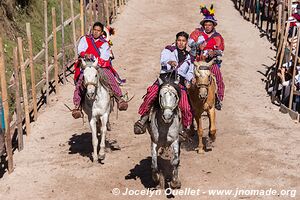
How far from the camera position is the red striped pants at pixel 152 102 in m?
8.80

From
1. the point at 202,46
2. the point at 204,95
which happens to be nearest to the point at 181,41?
the point at 204,95

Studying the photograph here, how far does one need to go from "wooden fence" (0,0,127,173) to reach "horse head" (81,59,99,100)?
69.6 inches

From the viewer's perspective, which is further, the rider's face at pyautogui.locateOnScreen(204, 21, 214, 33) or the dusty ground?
the rider's face at pyautogui.locateOnScreen(204, 21, 214, 33)

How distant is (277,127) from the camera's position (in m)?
12.5

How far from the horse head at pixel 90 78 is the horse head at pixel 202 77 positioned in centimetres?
193

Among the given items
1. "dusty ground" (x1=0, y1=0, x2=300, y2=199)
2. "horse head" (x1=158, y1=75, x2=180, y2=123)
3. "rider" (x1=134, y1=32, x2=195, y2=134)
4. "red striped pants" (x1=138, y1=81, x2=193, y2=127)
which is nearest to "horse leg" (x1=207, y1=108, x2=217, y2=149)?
"dusty ground" (x1=0, y1=0, x2=300, y2=199)

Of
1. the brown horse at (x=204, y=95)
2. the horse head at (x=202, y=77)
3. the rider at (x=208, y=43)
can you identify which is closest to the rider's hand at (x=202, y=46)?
the rider at (x=208, y=43)

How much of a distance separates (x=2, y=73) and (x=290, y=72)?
7.63 m

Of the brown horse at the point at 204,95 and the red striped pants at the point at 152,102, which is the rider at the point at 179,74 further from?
the brown horse at the point at 204,95

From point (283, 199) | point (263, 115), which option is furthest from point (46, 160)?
point (263, 115)

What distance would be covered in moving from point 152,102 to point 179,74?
1068 mm

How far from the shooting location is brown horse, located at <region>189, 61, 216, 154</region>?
978cm

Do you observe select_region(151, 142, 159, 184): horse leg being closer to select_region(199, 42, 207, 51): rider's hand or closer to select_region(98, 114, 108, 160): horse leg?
select_region(98, 114, 108, 160): horse leg

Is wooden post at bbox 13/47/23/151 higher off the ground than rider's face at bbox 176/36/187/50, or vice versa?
rider's face at bbox 176/36/187/50
